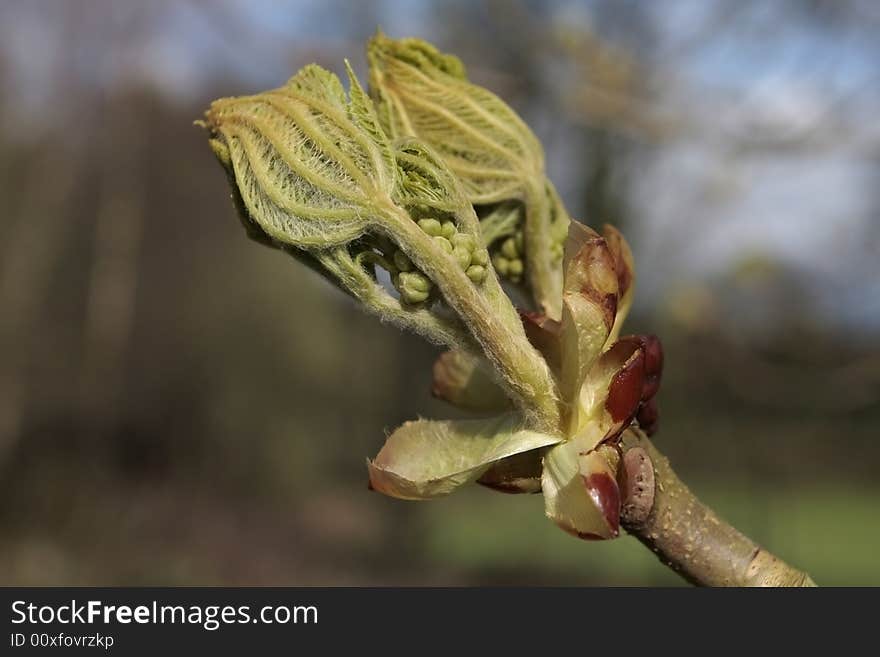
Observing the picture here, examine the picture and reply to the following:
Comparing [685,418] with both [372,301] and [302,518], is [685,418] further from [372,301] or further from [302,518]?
[372,301]

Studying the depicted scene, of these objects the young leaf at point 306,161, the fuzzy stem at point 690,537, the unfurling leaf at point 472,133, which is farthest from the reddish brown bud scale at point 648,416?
the young leaf at point 306,161

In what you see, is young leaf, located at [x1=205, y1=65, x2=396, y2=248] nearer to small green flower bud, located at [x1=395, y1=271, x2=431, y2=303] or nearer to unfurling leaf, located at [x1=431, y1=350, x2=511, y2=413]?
small green flower bud, located at [x1=395, y1=271, x2=431, y2=303]

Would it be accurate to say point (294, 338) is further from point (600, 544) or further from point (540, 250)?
point (540, 250)

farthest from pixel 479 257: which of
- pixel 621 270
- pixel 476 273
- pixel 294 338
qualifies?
pixel 294 338

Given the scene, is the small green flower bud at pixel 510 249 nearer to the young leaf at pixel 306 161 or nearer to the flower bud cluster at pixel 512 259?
the flower bud cluster at pixel 512 259

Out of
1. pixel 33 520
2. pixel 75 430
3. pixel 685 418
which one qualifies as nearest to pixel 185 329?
pixel 75 430
